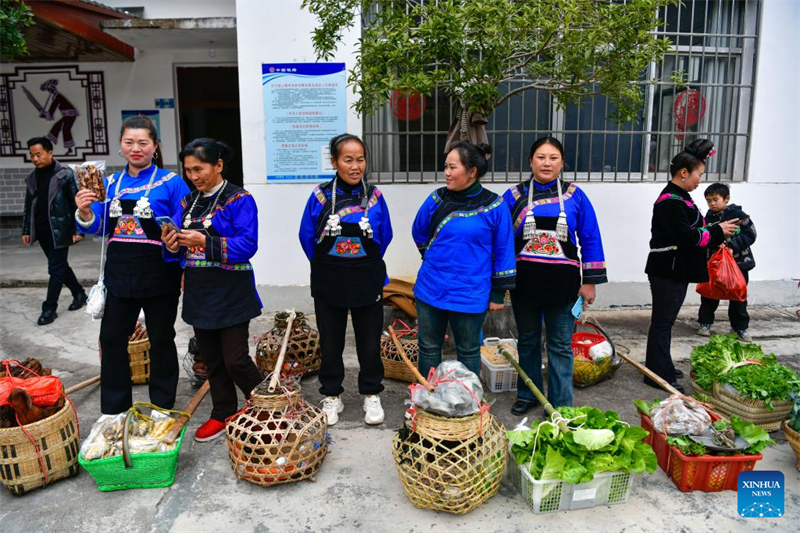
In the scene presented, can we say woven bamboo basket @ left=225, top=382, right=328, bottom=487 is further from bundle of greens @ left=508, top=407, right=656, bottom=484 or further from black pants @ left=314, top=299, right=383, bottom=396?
bundle of greens @ left=508, top=407, right=656, bottom=484

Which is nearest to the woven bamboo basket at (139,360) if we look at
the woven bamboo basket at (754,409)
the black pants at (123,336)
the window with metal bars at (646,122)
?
the black pants at (123,336)

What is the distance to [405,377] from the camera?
4.16 m

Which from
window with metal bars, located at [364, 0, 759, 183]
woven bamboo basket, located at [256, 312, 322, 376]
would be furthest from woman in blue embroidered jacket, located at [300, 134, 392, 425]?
window with metal bars, located at [364, 0, 759, 183]

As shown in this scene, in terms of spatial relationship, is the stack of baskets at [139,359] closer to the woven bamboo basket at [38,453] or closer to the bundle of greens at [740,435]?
the woven bamboo basket at [38,453]

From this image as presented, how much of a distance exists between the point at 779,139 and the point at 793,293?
5.33ft

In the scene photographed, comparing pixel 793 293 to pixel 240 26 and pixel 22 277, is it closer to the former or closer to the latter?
pixel 240 26

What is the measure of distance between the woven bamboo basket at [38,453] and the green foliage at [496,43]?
2638mm

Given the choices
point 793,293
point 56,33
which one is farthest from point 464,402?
point 56,33

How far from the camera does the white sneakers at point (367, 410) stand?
3502 millimetres

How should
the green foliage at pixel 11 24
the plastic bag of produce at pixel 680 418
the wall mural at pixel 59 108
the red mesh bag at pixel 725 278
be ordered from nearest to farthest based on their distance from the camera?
the plastic bag of produce at pixel 680 418 < the red mesh bag at pixel 725 278 < the green foliage at pixel 11 24 < the wall mural at pixel 59 108

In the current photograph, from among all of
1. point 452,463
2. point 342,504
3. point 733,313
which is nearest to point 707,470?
point 452,463

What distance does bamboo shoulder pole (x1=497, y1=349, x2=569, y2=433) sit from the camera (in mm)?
2710

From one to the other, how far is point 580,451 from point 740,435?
874 mm

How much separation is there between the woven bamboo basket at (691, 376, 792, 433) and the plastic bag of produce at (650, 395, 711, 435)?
0.64 m
